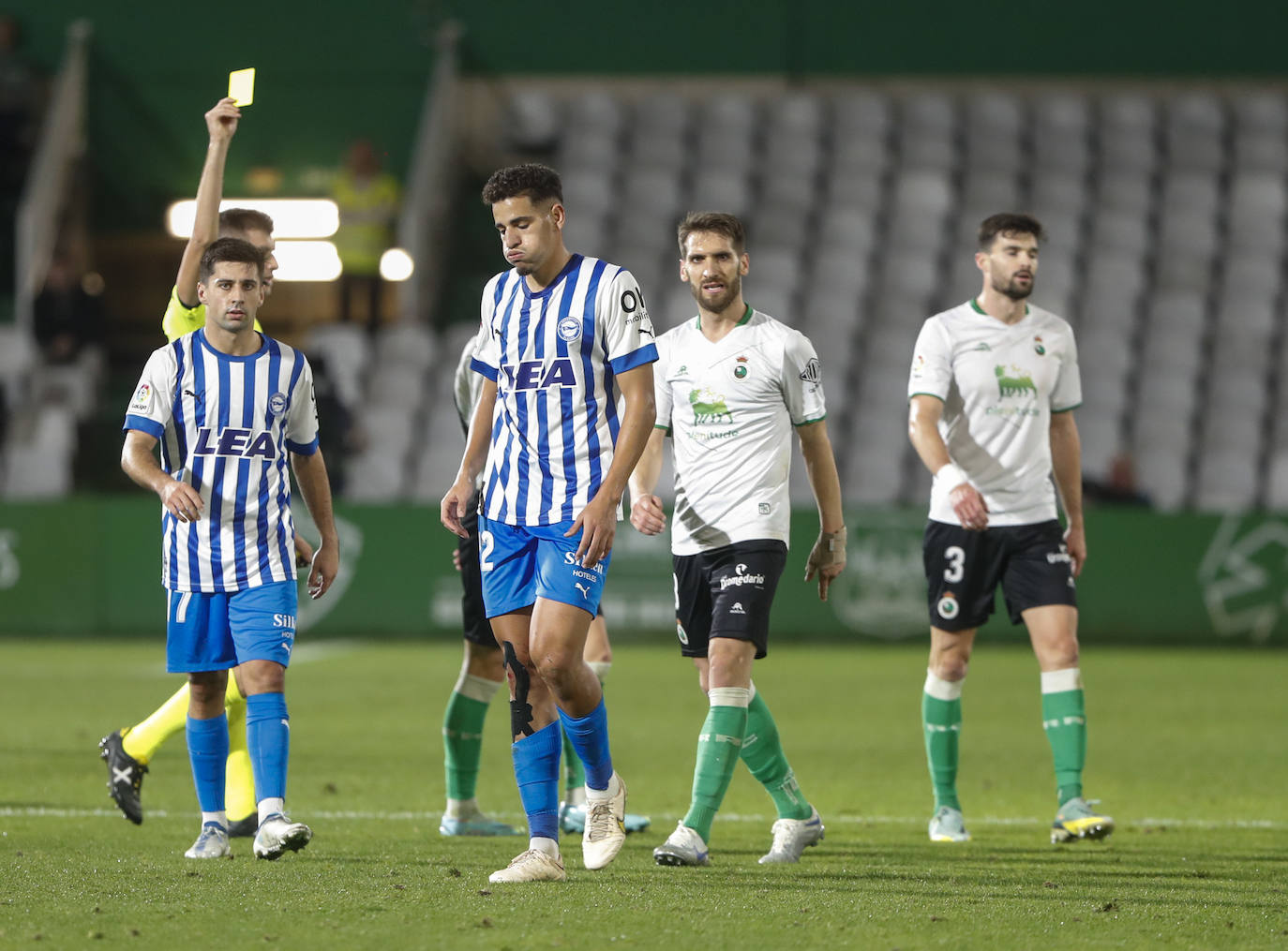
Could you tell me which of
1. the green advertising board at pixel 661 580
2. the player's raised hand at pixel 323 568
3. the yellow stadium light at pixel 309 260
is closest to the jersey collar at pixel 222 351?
the player's raised hand at pixel 323 568

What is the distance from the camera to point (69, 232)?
19.2 metres

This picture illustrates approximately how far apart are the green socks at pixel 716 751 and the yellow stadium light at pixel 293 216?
14.3 metres

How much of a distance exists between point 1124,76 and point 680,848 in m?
16.7

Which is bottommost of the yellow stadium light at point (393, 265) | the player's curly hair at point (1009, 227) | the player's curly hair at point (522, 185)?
the player's curly hair at point (522, 185)

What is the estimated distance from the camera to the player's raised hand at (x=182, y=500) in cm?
512

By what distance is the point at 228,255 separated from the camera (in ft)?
17.8

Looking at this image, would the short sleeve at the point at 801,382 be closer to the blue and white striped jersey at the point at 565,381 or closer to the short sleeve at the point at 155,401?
the blue and white striped jersey at the point at 565,381

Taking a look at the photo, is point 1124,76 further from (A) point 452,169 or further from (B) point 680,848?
(B) point 680,848

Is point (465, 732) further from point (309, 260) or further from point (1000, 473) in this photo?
point (309, 260)

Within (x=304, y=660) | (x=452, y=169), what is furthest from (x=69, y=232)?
(x=304, y=660)

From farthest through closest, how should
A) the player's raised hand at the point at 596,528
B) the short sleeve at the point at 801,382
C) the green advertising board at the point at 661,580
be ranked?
the green advertising board at the point at 661,580 → the short sleeve at the point at 801,382 → the player's raised hand at the point at 596,528

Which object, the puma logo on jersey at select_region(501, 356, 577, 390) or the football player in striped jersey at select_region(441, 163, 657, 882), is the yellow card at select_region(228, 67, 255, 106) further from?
the puma logo on jersey at select_region(501, 356, 577, 390)

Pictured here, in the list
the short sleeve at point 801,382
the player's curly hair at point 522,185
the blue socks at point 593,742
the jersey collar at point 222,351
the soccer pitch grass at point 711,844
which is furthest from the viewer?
the short sleeve at point 801,382

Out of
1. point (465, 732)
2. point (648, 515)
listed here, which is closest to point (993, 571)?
point (648, 515)
